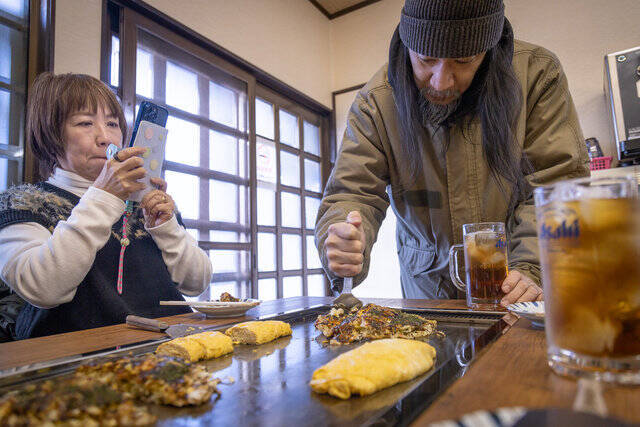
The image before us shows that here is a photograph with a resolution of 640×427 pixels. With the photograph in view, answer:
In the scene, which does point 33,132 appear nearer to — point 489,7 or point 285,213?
point 489,7

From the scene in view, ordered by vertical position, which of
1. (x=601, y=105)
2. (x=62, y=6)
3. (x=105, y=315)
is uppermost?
(x=62, y=6)

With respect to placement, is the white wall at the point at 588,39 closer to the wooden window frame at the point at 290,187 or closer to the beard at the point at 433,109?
the wooden window frame at the point at 290,187

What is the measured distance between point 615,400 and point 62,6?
2901 mm

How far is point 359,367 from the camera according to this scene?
1.94ft

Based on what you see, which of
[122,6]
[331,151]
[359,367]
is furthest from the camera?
[331,151]

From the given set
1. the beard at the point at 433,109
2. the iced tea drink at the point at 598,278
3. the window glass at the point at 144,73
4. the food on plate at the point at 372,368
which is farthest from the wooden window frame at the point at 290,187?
the iced tea drink at the point at 598,278

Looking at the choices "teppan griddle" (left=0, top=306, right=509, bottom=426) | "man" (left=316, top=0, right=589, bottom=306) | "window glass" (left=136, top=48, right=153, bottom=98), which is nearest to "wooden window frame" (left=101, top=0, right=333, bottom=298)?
"window glass" (left=136, top=48, right=153, bottom=98)

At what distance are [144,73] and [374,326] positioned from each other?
2.71m

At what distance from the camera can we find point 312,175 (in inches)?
192

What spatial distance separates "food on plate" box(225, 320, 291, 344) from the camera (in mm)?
896

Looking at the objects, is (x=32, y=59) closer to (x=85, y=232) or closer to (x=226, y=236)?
(x=85, y=232)

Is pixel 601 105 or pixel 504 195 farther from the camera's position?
pixel 601 105

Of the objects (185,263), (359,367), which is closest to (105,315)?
(185,263)

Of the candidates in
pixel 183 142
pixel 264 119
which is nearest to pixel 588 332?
pixel 183 142
